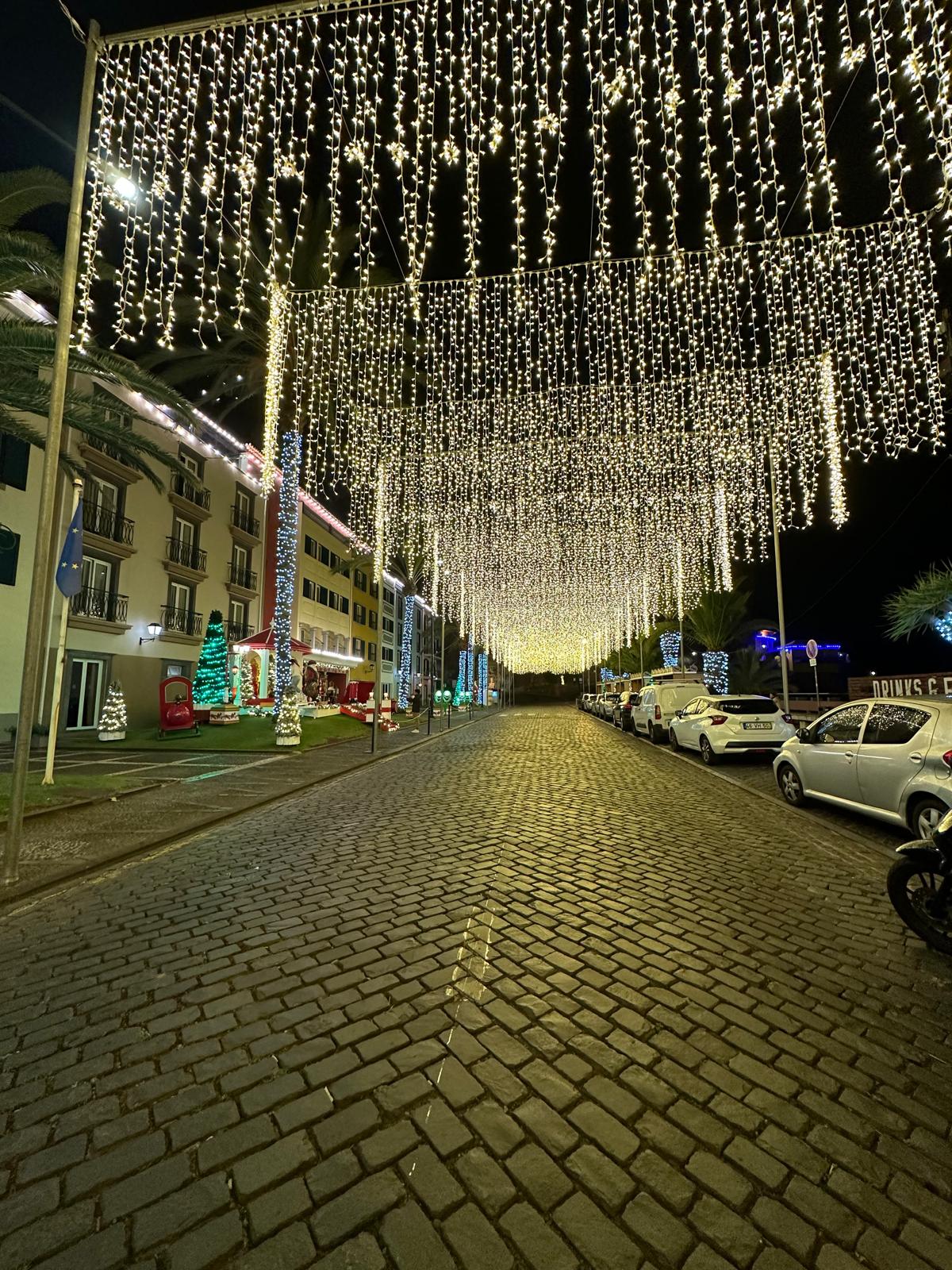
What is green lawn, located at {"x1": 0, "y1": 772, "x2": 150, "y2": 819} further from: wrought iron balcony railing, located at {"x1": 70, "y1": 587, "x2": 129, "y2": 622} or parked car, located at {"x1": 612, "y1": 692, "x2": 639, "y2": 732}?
parked car, located at {"x1": 612, "y1": 692, "x2": 639, "y2": 732}

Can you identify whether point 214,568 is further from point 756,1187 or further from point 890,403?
point 756,1187

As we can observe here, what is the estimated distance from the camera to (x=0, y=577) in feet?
53.5

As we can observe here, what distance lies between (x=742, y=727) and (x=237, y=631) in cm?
2385

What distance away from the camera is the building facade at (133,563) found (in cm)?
1706

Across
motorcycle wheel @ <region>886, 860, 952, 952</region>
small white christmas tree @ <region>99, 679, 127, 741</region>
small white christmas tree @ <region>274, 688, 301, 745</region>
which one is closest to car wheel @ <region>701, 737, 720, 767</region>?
motorcycle wheel @ <region>886, 860, 952, 952</region>

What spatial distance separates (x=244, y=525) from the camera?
1148 inches

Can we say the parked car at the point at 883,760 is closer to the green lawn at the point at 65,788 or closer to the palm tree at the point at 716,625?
the green lawn at the point at 65,788

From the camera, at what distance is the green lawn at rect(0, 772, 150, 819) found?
27.3ft

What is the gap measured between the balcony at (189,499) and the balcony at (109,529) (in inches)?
101

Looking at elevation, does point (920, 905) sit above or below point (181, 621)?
below

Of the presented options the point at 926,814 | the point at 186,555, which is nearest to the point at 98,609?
the point at 186,555

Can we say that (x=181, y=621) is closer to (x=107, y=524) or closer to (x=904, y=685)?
(x=107, y=524)

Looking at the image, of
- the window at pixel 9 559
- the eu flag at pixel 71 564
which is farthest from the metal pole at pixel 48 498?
the window at pixel 9 559

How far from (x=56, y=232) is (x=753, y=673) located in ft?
107
